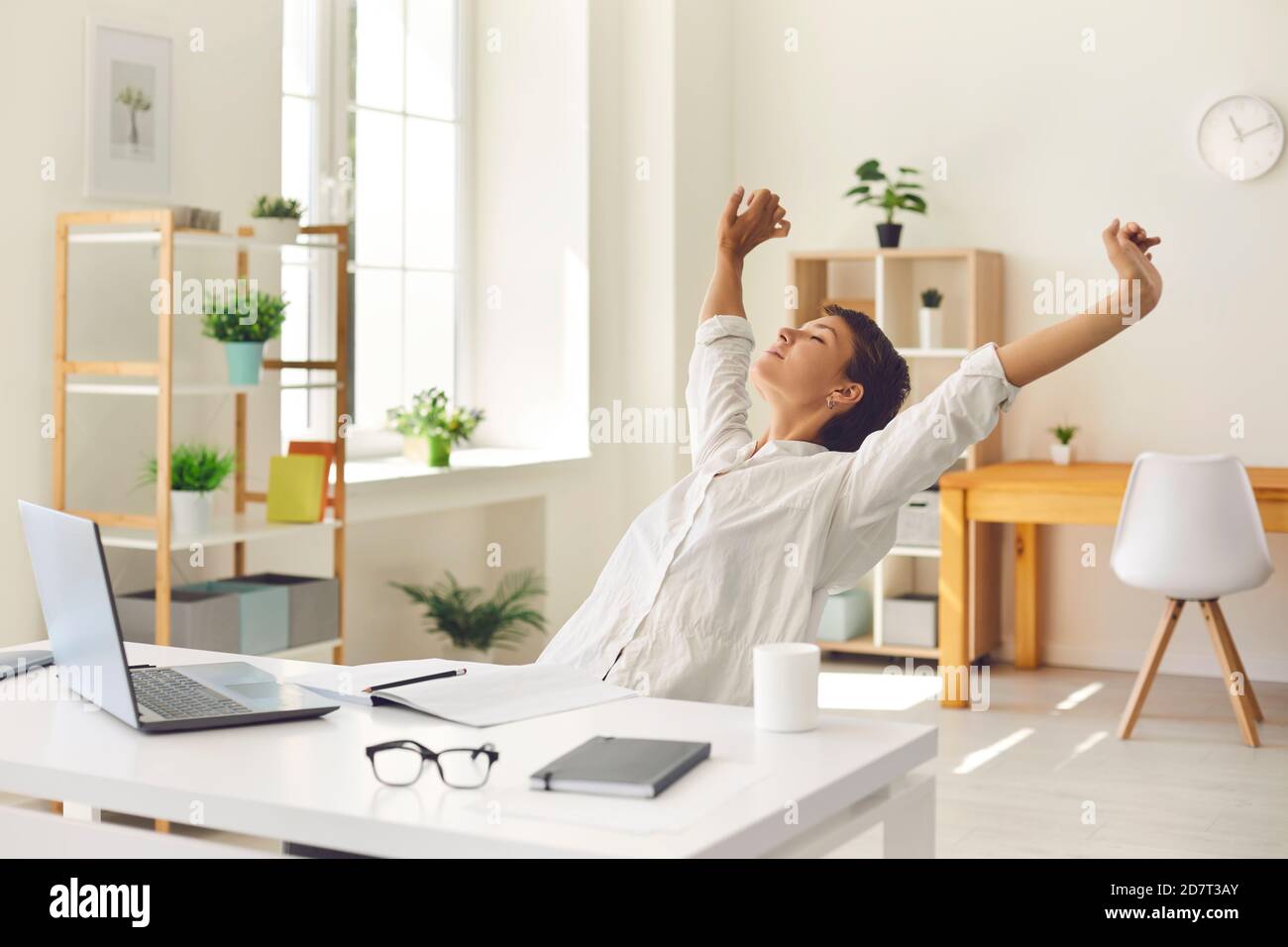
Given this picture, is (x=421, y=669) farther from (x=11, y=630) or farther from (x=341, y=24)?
(x=341, y=24)

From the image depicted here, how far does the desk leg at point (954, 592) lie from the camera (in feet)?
15.5

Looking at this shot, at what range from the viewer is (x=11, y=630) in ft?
11.2

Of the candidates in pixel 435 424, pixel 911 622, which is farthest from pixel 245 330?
pixel 911 622

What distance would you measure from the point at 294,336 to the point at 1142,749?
2831 mm

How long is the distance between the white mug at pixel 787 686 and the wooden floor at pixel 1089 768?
61.7 inches

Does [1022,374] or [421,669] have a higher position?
[1022,374]

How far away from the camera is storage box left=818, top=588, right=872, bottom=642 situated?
215 inches

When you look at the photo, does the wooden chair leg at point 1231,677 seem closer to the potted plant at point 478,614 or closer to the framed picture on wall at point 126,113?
the potted plant at point 478,614

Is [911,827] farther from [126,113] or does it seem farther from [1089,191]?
[1089,191]

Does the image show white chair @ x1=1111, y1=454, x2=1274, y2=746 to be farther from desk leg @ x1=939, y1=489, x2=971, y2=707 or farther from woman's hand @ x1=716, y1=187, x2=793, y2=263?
woman's hand @ x1=716, y1=187, x2=793, y2=263

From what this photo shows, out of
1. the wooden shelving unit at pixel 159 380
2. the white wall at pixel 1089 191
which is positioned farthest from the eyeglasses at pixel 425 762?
the white wall at pixel 1089 191

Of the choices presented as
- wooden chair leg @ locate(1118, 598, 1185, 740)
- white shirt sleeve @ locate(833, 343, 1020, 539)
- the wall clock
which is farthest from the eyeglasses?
the wall clock

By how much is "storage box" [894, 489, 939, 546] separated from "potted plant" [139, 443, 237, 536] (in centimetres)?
267

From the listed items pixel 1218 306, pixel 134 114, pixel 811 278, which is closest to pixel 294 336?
pixel 134 114
